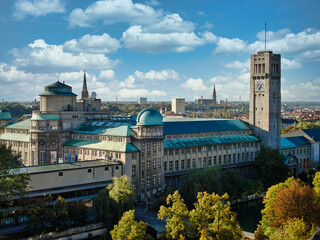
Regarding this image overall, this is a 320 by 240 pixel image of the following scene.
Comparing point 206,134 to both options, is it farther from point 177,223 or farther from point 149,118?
point 177,223

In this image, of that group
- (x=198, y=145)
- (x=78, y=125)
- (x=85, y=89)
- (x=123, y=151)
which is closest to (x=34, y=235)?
(x=123, y=151)

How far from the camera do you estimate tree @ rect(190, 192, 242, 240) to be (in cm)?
5031

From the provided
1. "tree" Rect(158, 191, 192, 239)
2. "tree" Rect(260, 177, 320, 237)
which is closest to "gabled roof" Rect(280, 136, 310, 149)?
"tree" Rect(260, 177, 320, 237)

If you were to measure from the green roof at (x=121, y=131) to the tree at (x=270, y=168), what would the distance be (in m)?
37.0

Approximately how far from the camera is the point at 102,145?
8694 cm

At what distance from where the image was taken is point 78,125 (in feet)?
323

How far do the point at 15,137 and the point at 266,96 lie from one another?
6730 centimetres

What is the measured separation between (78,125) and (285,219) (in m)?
54.5

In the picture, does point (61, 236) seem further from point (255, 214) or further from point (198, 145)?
point (198, 145)

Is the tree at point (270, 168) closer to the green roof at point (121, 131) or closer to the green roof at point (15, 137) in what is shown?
the green roof at point (121, 131)

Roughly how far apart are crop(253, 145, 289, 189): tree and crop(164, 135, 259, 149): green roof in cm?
913

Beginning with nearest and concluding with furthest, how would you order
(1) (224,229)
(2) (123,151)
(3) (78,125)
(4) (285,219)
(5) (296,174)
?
1. (1) (224,229)
2. (4) (285,219)
3. (2) (123,151)
4. (3) (78,125)
5. (5) (296,174)

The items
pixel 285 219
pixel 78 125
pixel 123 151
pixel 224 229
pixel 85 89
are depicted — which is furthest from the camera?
pixel 85 89

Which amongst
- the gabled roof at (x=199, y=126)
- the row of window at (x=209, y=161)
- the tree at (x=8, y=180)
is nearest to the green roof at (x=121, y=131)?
the row of window at (x=209, y=161)
